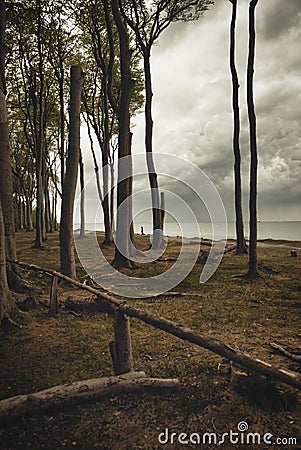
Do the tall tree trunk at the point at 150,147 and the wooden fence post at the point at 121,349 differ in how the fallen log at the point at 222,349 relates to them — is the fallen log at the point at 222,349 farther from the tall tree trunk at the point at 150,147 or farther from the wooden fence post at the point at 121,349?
the tall tree trunk at the point at 150,147

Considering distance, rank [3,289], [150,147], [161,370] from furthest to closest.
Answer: [150,147], [3,289], [161,370]

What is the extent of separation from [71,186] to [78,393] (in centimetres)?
766

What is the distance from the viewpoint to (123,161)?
14.4 m

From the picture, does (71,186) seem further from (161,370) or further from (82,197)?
(82,197)

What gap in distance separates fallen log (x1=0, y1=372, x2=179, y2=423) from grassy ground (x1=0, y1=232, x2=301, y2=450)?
3.9 inches

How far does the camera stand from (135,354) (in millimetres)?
6160

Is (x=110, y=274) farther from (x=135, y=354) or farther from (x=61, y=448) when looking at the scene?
(x=61, y=448)

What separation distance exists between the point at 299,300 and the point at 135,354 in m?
5.59

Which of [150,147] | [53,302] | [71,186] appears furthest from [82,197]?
[53,302]

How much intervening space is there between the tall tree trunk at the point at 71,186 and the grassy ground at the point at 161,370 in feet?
4.15

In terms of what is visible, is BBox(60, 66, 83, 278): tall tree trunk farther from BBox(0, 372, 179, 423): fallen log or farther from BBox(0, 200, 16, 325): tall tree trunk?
BBox(0, 372, 179, 423): fallen log

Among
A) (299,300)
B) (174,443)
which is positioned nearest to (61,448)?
(174,443)

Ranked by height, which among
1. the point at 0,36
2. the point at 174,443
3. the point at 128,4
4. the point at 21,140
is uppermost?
the point at 128,4

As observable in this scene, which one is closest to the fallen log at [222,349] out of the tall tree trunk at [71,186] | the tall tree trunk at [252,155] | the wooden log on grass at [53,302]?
the wooden log on grass at [53,302]
